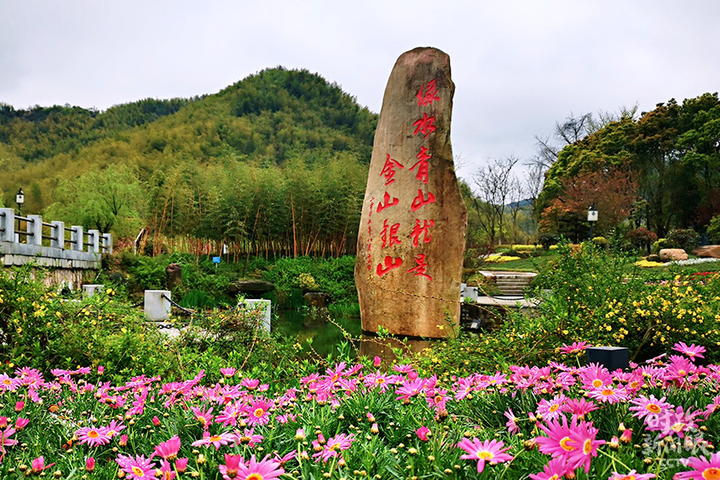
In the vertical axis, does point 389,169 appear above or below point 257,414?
above

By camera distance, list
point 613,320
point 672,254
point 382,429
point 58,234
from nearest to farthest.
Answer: point 382,429 < point 613,320 < point 58,234 < point 672,254

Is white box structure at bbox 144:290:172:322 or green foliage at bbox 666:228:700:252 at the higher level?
green foliage at bbox 666:228:700:252

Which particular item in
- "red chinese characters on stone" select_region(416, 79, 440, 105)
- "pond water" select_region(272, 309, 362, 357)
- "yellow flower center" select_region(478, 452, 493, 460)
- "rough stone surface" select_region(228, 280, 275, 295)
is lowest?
"pond water" select_region(272, 309, 362, 357)

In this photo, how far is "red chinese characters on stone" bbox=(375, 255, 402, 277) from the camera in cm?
549

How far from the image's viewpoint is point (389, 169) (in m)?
5.73

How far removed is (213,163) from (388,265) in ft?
83.1

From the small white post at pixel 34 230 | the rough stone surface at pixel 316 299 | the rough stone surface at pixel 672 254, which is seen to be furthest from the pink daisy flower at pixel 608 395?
A: the rough stone surface at pixel 672 254

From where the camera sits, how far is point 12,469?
3.01 ft

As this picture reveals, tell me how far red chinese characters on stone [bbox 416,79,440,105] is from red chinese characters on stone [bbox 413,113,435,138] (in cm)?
16

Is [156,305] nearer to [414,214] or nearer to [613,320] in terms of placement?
[414,214]

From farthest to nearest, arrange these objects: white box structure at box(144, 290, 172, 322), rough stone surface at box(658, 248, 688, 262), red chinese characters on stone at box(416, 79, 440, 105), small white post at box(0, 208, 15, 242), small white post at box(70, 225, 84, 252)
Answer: rough stone surface at box(658, 248, 688, 262) → small white post at box(70, 225, 84, 252) → small white post at box(0, 208, 15, 242) → white box structure at box(144, 290, 172, 322) → red chinese characters on stone at box(416, 79, 440, 105)

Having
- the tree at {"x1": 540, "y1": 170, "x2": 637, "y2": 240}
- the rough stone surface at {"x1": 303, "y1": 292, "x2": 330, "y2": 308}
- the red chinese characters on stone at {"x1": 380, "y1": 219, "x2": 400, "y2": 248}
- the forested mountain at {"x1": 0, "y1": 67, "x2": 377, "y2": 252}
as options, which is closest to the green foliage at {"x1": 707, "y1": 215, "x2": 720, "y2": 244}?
the tree at {"x1": 540, "y1": 170, "x2": 637, "y2": 240}

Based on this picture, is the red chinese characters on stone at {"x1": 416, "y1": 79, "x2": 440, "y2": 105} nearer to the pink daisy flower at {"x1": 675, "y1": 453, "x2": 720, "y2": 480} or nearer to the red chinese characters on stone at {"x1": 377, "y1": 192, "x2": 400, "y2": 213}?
the red chinese characters on stone at {"x1": 377, "y1": 192, "x2": 400, "y2": 213}

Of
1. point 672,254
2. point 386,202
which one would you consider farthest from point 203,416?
point 672,254
